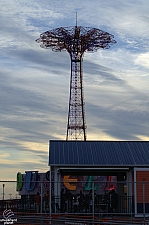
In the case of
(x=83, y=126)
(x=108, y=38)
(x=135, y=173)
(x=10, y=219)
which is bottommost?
(x=10, y=219)

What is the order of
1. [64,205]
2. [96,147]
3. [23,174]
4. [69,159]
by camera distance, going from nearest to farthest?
→ [64,205] < [69,159] < [96,147] < [23,174]

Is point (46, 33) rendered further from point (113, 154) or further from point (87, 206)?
point (87, 206)

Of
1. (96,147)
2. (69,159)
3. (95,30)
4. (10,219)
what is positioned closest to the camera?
(10,219)

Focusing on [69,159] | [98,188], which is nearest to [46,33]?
[98,188]

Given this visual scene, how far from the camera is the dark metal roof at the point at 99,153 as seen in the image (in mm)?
35500

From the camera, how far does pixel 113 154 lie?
3688cm

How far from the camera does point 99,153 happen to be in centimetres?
3688

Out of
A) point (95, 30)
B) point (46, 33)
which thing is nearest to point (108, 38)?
point (95, 30)

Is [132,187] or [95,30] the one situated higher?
[95,30]

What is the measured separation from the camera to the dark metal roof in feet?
116

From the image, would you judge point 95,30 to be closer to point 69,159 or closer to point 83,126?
point 83,126

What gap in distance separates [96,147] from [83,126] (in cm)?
1614

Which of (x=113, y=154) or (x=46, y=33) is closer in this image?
(x=113, y=154)

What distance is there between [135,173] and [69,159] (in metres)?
4.44
